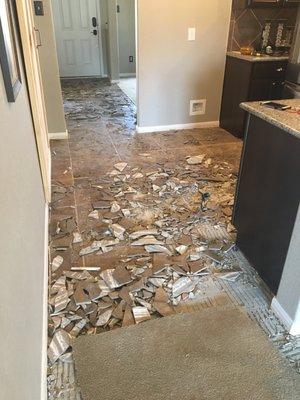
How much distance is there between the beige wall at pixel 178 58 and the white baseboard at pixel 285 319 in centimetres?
309

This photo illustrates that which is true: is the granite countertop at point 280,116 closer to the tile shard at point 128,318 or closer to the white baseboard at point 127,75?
the tile shard at point 128,318

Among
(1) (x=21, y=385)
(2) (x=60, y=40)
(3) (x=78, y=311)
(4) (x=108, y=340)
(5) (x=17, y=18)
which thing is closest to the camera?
(1) (x=21, y=385)

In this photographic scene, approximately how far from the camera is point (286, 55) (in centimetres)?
384

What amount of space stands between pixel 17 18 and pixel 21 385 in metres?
2.15

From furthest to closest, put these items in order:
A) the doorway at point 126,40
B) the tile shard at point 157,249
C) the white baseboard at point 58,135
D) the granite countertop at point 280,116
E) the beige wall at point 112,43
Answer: the doorway at point 126,40
the beige wall at point 112,43
the white baseboard at point 58,135
the tile shard at point 157,249
the granite countertop at point 280,116

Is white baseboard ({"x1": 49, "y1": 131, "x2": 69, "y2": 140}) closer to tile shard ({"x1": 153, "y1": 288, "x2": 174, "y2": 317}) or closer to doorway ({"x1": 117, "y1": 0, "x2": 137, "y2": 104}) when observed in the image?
tile shard ({"x1": 153, "y1": 288, "x2": 174, "y2": 317})

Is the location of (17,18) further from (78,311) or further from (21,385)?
(21,385)

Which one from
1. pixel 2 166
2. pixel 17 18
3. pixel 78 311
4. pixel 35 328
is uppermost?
pixel 17 18

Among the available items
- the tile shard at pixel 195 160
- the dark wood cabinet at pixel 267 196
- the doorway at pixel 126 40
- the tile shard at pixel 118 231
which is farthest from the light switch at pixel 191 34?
the doorway at pixel 126 40

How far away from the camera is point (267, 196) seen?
178 cm

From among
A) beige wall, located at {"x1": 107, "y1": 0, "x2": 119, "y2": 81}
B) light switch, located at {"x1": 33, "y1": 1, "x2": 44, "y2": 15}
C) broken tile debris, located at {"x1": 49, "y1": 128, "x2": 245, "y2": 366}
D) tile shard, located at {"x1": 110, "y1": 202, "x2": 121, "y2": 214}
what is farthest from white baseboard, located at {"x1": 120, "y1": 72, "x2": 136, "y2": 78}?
tile shard, located at {"x1": 110, "y1": 202, "x2": 121, "y2": 214}

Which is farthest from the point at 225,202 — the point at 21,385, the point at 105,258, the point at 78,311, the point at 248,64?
the point at 21,385

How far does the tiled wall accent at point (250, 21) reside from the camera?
3.99 meters

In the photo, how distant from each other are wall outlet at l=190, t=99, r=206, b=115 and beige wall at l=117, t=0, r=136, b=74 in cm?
415
